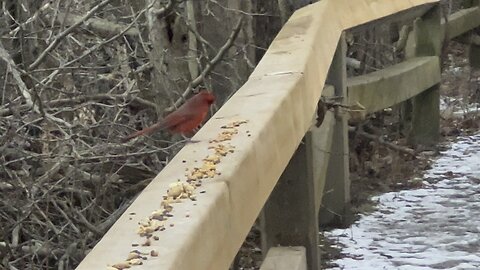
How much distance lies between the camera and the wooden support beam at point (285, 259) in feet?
8.77

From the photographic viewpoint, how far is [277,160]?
2.27 meters

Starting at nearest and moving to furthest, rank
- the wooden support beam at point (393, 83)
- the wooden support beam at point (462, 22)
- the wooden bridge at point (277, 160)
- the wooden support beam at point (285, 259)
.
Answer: the wooden bridge at point (277, 160) < the wooden support beam at point (285, 259) < the wooden support beam at point (393, 83) < the wooden support beam at point (462, 22)

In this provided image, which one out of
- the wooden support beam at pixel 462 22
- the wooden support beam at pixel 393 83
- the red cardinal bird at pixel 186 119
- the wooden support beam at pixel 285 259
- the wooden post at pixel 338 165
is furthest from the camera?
the wooden support beam at pixel 462 22

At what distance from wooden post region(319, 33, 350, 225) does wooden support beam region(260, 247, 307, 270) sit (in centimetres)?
137

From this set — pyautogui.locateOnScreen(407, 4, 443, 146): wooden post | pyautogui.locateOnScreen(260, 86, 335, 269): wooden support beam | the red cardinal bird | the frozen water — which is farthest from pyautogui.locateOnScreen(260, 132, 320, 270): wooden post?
pyautogui.locateOnScreen(407, 4, 443, 146): wooden post

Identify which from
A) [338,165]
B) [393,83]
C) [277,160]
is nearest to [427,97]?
[393,83]

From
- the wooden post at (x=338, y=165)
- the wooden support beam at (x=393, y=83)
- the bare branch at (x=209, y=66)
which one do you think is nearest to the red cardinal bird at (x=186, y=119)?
the wooden post at (x=338, y=165)

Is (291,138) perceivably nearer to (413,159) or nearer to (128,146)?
(128,146)

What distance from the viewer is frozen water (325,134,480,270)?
3.66 m

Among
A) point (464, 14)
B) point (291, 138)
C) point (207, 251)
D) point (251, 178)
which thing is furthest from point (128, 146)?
point (464, 14)

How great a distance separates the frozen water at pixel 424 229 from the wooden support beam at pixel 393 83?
466mm

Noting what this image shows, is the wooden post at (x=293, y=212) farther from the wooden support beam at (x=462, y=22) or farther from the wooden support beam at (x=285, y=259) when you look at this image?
the wooden support beam at (x=462, y=22)

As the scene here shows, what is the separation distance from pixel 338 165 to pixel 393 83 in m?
0.92

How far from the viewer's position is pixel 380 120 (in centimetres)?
659
